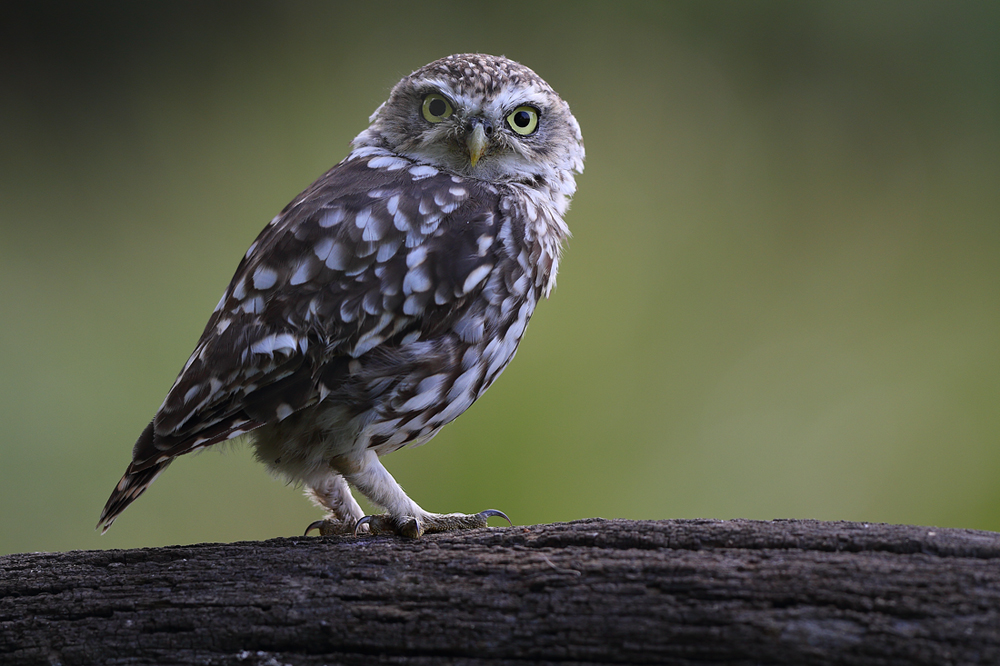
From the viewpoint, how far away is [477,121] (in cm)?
223

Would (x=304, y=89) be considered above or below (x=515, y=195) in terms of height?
above

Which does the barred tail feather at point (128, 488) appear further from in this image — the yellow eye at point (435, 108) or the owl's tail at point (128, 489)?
the yellow eye at point (435, 108)

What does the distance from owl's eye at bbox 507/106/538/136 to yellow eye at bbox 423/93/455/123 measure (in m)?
0.19

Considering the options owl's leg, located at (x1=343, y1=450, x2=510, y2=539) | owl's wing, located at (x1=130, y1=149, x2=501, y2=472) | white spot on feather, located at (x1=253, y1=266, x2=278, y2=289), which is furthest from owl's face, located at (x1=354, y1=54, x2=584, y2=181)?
owl's leg, located at (x1=343, y1=450, x2=510, y2=539)

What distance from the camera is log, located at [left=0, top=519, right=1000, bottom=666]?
1.47m

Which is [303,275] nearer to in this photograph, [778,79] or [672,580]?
[672,580]

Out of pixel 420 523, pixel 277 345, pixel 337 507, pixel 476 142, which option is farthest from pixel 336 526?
pixel 476 142

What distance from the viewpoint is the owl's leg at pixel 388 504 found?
2098 mm

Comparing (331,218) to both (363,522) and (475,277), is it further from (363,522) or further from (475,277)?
(363,522)

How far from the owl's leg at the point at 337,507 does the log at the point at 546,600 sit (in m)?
0.41

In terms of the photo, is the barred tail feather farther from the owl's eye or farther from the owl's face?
the owl's eye

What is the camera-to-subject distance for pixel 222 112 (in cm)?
409

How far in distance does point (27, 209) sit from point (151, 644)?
10.1 ft

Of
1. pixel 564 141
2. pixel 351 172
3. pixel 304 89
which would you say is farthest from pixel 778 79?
pixel 351 172
